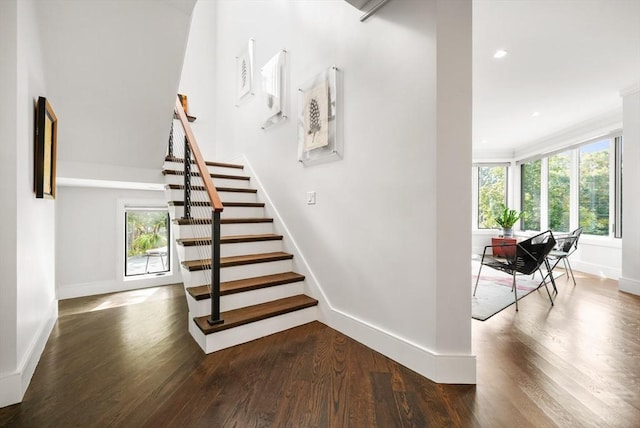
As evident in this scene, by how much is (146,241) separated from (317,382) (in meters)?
3.83

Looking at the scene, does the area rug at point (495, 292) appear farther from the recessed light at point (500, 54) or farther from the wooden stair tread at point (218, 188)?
the wooden stair tread at point (218, 188)

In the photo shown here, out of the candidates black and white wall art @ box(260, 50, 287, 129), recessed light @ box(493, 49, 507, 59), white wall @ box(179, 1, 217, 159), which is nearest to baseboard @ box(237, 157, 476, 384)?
black and white wall art @ box(260, 50, 287, 129)

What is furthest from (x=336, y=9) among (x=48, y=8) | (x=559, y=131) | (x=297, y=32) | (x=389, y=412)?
(x=559, y=131)

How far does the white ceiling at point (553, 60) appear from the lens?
2.28 m

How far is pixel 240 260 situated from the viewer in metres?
2.62

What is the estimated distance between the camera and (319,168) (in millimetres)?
2709

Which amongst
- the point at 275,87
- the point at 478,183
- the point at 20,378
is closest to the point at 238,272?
the point at 20,378

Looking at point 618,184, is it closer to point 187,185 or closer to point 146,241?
point 187,185

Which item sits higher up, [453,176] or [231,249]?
[453,176]

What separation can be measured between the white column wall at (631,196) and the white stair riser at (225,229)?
465 cm

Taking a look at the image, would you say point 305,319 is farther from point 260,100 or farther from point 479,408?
point 260,100

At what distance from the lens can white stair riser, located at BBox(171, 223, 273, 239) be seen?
2.63 metres

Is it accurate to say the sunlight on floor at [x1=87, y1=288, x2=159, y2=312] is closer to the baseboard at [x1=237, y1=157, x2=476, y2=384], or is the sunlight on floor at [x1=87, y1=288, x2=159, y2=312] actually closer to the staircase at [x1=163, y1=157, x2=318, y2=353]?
the staircase at [x1=163, y1=157, x2=318, y2=353]

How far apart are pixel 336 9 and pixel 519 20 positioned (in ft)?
5.22
